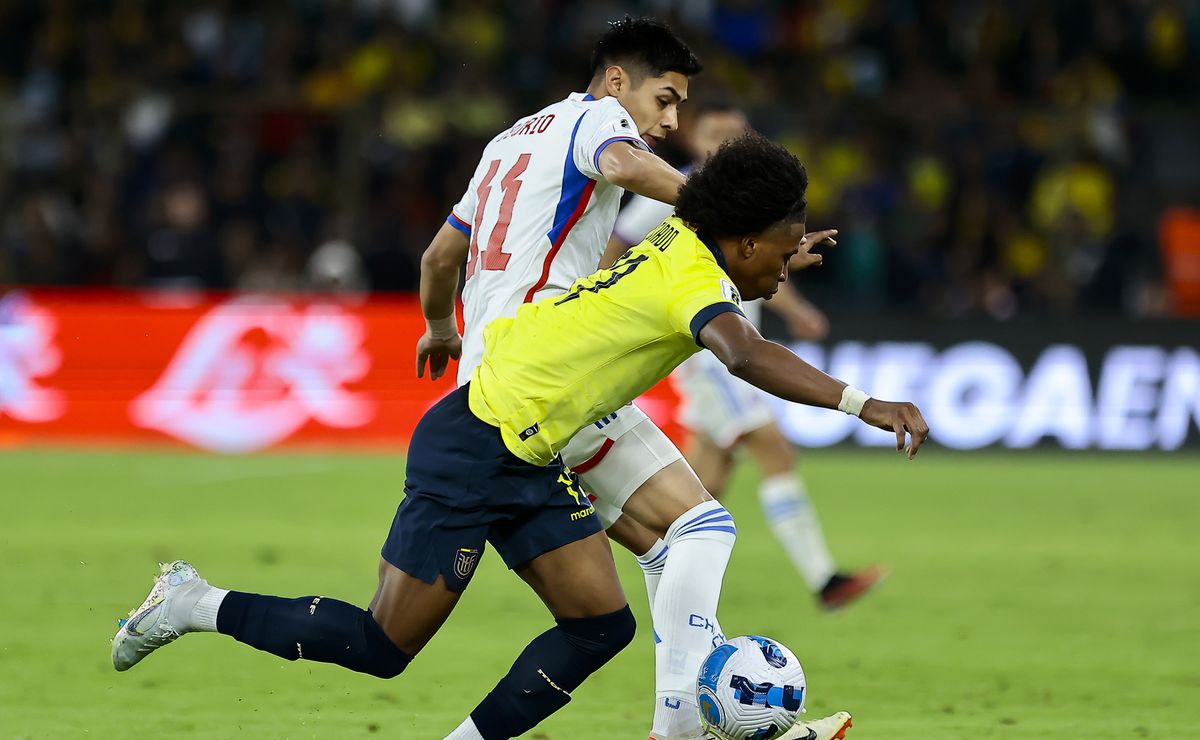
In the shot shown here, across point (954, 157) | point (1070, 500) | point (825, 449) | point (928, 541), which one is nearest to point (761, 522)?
point (928, 541)

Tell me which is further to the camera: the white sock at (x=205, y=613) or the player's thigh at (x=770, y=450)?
the player's thigh at (x=770, y=450)

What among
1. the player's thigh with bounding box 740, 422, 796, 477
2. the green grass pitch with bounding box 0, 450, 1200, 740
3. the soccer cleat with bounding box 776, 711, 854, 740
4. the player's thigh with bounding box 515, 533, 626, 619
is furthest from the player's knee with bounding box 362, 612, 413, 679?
the player's thigh with bounding box 740, 422, 796, 477

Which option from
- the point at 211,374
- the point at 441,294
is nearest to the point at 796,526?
the point at 441,294

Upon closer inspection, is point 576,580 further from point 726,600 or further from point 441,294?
point 726,600

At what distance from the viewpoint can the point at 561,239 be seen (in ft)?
18.5

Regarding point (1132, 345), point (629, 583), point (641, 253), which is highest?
point (1132, 345)

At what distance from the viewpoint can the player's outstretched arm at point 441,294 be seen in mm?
5980

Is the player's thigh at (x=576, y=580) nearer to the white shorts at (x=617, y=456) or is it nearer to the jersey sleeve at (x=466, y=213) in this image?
the white shorts at (x=617, y=456)

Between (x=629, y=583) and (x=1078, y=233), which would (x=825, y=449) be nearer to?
(x=1078, y=233)

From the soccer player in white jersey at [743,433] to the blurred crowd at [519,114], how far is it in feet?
22.7

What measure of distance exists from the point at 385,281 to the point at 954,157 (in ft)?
20.1

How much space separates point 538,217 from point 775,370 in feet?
4.59

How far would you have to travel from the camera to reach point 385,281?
55.6ft

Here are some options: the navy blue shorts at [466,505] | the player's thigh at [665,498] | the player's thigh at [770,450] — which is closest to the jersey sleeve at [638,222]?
the player's thigh at [770,450]
